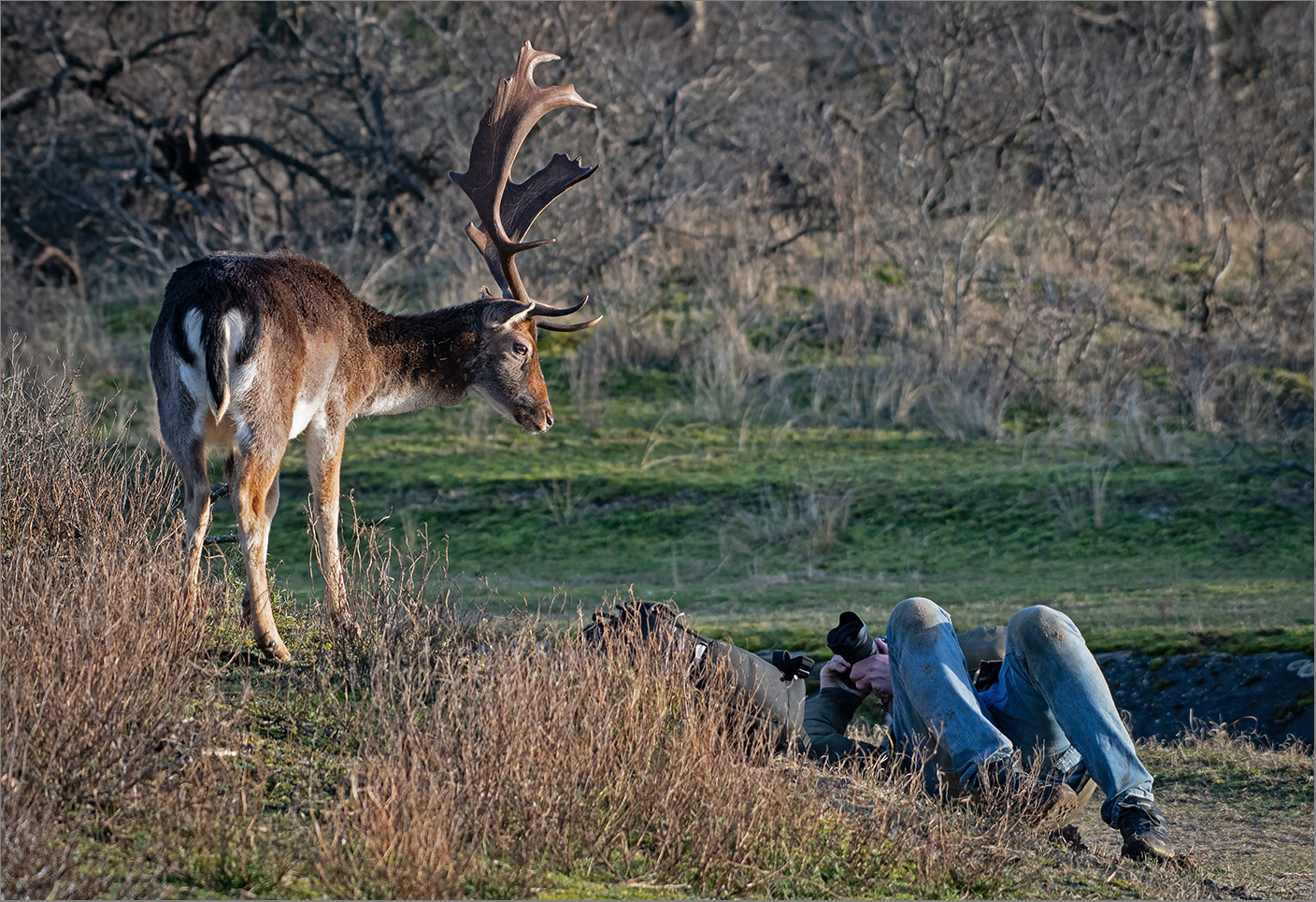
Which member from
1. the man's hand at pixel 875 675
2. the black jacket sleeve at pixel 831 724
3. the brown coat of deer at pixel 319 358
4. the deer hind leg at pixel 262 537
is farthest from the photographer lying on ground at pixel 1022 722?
the deer hind leg at pixel 262 537

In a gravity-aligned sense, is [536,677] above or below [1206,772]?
above

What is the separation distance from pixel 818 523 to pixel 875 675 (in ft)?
22.9

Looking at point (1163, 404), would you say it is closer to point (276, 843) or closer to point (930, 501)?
point (930, 501)

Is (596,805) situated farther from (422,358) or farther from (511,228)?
(511,228)

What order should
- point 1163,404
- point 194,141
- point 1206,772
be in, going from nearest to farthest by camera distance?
1. point 1206,772
2. point 1163,404
3. point 194,141

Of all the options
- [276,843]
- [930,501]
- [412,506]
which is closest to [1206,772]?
[276,843]

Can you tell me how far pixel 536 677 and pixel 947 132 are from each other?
17.8m

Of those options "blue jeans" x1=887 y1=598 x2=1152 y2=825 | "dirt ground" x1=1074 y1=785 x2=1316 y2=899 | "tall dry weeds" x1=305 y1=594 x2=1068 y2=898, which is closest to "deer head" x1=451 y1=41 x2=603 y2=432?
"tall dry weeds" x1=305 y1=594 x2=1068 y2=898

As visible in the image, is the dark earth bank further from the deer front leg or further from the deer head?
the deer front leg

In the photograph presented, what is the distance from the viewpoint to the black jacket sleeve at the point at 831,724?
6.28 m

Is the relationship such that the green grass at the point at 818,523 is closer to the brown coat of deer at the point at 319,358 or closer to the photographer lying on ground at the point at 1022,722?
the brown coat of deer at the point at 319,358

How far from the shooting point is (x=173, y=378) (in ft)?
20.4

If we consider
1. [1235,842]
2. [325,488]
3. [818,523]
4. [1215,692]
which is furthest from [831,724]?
[818,523]

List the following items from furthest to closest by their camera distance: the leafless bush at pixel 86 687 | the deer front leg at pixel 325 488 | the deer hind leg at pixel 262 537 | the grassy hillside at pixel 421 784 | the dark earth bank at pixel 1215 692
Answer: the dark earth bank at pixel 1215 692
the deer front leg at pixel 325 488
the deer hind leg at pixel 262 537
the grassy hillside at pixel 421 784
the leafless bush at pixel 86 687
